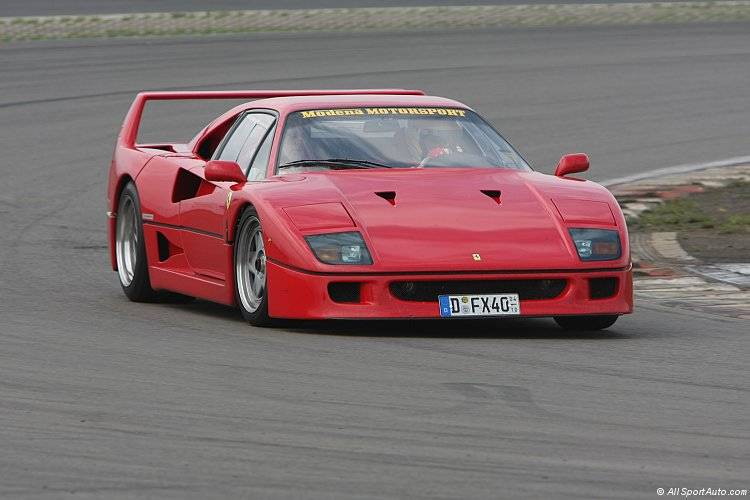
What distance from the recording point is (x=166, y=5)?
31141 mm

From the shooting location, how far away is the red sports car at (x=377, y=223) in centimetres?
774

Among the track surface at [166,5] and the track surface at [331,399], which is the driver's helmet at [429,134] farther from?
the track surface at [166,5]

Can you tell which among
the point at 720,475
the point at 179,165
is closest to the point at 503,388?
the point at 720,475

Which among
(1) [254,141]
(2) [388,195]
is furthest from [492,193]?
(1) [254,141]

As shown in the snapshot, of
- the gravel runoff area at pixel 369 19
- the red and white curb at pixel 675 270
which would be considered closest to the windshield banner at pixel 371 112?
the red and white curb at pixel 675 270

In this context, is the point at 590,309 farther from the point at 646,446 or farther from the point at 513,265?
the point at 646,446

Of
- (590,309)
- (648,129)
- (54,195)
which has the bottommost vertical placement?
(648,129)

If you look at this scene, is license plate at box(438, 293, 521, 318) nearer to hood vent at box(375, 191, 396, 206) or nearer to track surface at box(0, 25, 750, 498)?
track surface at box(0, 25, 750, 498)

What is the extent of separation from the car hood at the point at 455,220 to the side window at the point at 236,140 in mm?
1007

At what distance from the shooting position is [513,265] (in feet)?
25.5

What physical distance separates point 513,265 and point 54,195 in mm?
7911

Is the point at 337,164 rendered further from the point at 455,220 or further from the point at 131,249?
the point at 131,249

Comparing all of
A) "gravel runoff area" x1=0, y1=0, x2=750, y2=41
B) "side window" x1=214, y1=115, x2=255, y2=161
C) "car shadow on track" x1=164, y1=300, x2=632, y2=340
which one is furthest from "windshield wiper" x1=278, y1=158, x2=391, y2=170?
"gravel runoff area" x1=0, y1=0, x2=750, y2=41

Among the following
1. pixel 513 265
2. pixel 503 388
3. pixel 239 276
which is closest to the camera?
pixel 503 388
